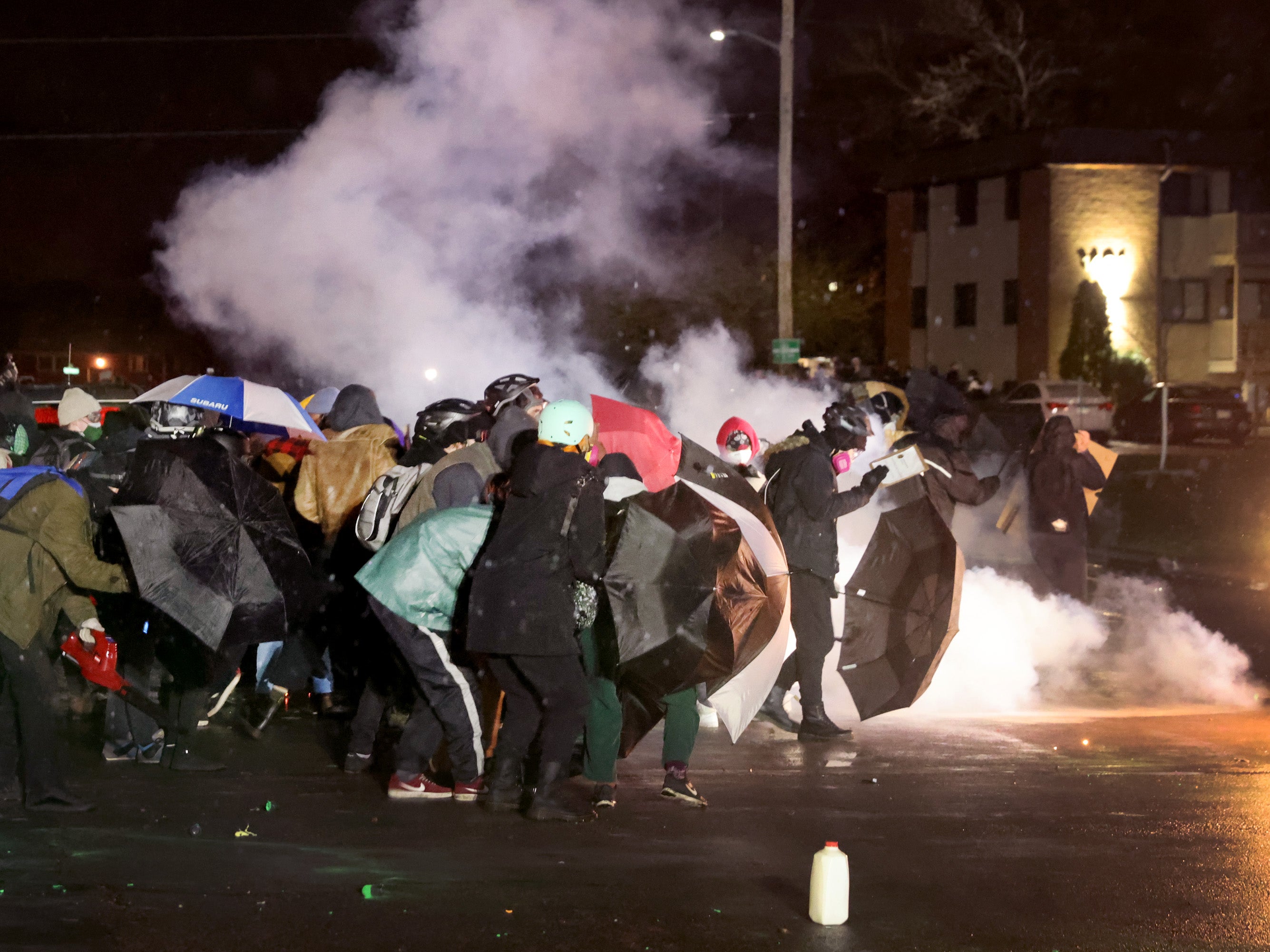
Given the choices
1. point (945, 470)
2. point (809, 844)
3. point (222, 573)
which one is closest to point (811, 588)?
point (945, 470)

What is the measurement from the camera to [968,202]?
1848 inches

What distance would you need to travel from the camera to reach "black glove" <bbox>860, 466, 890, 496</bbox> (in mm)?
8094

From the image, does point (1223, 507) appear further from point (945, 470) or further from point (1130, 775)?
point (1130, 775)

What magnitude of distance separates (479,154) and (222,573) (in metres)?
A: 7.78

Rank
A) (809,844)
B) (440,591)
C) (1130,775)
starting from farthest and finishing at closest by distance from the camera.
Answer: (1130,775) → (440,591) → (809,844)

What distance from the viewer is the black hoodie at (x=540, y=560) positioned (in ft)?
20.6

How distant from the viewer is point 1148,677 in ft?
33.0

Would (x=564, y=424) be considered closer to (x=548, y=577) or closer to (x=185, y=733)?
(x=548, y=577)

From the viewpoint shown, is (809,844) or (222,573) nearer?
(809,844)

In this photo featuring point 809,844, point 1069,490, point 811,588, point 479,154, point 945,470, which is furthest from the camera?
point 479,154

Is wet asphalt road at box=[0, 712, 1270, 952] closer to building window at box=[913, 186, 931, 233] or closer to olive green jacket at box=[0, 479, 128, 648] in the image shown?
olive green jacket at box=[0, 479, 128, 648]

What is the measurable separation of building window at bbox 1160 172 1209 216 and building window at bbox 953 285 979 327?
5.77m

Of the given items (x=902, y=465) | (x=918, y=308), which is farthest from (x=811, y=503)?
(x=918, y=308)

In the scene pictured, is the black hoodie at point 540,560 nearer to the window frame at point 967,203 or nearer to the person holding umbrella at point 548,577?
the person holding umbrella at point 548,577
